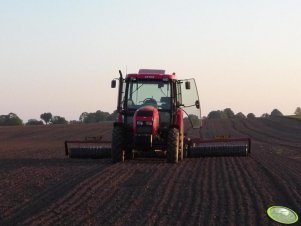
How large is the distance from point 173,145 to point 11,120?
6587cm

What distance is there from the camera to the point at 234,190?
9719 mm

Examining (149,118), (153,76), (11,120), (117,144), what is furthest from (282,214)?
(11,120)

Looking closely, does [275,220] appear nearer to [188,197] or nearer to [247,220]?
[247,220]

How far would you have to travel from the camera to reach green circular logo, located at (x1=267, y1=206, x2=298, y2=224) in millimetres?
7367

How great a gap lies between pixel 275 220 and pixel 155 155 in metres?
7.55

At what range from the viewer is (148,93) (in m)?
14.9

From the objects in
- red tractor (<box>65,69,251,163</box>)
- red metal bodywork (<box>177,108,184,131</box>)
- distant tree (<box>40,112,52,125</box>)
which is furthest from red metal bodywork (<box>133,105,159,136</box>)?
distant tree (<box>40,112,52,125</box>)

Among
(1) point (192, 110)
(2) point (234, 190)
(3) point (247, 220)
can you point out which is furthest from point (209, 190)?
(1) point (192, 110)

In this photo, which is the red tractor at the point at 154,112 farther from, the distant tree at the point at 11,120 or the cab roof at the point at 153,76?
the distant tree at the point at 11,120

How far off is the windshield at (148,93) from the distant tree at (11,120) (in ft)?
206

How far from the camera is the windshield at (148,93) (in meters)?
14.8

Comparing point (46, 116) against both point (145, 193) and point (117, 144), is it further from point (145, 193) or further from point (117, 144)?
point (145, 193)

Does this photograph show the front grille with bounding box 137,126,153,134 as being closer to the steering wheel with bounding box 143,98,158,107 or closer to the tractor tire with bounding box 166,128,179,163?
the tractor tire with bounding box 166,128,179,163

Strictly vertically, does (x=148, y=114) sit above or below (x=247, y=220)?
above
